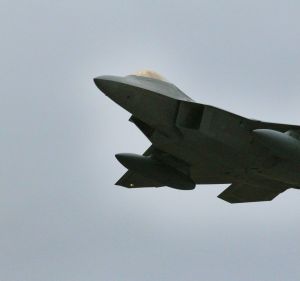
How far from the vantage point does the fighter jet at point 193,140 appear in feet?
89.7

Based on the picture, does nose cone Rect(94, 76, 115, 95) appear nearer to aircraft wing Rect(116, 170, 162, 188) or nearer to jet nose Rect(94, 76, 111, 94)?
jet nose Rect(94, 76, 111, 94)

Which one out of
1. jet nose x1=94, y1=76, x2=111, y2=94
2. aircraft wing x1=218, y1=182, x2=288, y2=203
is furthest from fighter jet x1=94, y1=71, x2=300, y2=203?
aircraft wing x1=218, y1=182, x2=288, y2=203

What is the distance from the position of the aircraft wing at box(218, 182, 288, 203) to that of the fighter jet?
1.39 metres

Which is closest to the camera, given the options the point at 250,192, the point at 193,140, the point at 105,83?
the point at 105,83

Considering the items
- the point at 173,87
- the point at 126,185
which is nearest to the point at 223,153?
the point at 173,87

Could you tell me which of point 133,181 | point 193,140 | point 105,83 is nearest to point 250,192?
point 133,181

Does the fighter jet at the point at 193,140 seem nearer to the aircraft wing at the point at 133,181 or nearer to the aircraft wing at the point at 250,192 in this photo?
the aircraft wing at the point at 250,192

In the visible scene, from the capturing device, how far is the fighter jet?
27328mm

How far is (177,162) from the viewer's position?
3031cm

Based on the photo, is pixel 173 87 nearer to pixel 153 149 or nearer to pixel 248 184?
pixel 153 149

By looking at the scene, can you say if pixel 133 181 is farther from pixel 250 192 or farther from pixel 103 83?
pixel 103 83

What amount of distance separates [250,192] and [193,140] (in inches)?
237

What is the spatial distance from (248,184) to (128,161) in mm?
4660

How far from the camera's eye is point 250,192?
32875mm
